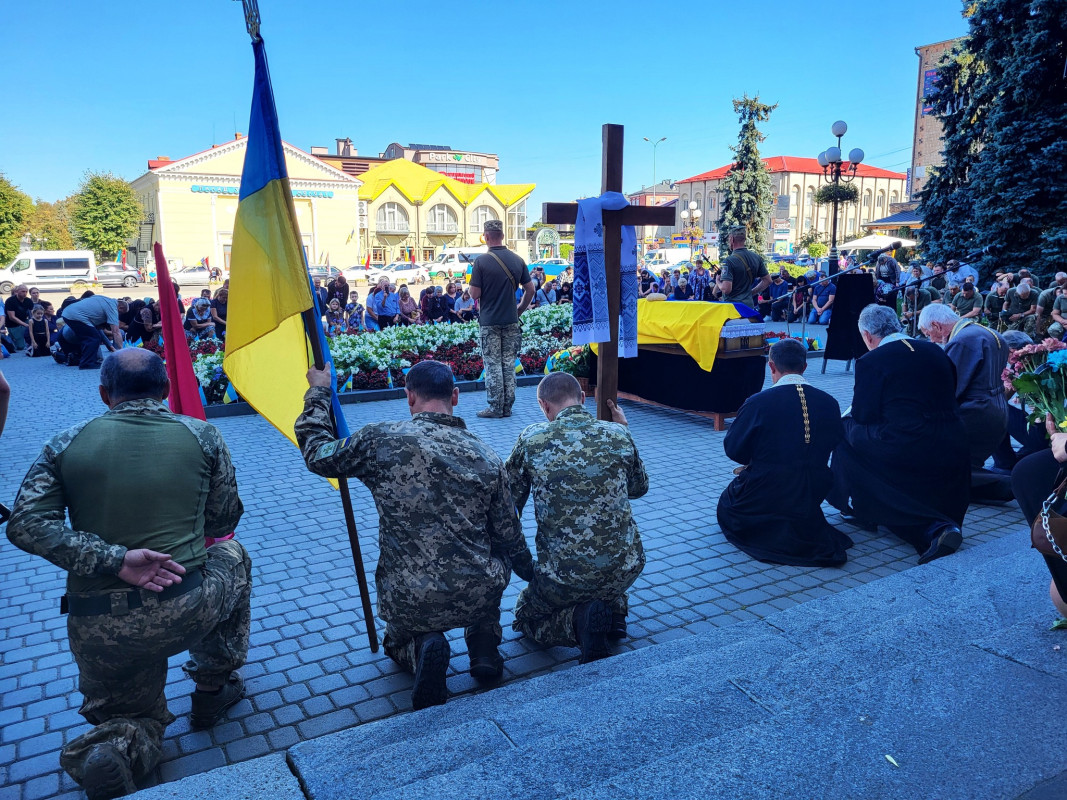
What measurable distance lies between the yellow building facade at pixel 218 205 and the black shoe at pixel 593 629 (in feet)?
177

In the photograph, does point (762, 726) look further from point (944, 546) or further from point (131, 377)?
point (944, 546)

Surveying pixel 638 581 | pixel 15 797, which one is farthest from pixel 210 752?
pixel 638 581

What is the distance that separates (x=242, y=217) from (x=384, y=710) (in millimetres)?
2357

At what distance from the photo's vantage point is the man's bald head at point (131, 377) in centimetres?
316

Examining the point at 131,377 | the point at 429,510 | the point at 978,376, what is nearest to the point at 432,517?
the point at 429,510

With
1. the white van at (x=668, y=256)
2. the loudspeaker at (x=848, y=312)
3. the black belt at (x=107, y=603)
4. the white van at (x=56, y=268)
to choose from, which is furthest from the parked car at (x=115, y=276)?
the black belt at (x=107, y=603)

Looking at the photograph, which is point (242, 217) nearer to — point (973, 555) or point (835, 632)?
point (835, 632)

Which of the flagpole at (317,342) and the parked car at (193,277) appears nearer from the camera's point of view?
the flagpole at (317,342)

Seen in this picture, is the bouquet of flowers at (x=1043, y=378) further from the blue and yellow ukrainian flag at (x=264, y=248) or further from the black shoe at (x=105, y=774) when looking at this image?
the black shoe at (x=105, y=774)

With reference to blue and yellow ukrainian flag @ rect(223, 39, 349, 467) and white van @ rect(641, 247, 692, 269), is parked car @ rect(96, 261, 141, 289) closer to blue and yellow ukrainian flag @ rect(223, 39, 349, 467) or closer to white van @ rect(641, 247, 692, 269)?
white van @ rect(641, 247, 692, 269)

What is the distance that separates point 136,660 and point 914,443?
483cm

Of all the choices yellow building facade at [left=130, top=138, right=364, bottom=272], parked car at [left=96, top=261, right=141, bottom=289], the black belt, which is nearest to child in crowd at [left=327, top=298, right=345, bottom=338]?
the black belt

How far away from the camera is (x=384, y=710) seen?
3.57m

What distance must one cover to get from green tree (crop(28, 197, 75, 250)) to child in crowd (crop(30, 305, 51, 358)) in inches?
1750
